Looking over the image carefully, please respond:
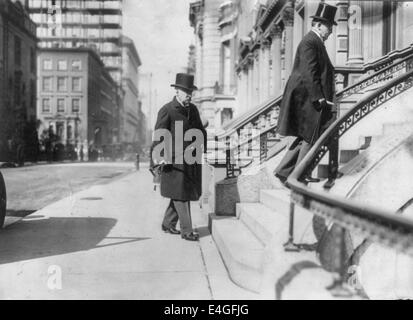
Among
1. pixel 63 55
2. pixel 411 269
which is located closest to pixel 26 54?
pixel 63 55

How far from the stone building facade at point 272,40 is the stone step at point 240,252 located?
17.3ft

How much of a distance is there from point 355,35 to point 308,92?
20.4 feet

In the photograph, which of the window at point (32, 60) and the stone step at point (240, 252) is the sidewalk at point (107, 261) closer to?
the stone step at point (240, 252)

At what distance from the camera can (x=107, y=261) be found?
17.1 ft

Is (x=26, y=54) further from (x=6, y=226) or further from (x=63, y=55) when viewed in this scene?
(x=6, y=226)

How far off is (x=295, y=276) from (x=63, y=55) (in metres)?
71.1

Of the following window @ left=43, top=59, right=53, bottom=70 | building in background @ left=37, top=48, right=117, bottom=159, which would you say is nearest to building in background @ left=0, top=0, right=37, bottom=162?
building in background @ left=37, top=48, right=117, bottom=159

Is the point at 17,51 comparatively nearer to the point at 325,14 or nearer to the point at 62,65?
the point at 62,65

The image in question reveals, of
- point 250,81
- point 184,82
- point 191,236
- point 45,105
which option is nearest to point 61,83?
point 45,105

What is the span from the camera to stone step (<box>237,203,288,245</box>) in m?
5.11

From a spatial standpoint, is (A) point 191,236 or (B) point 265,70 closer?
(A) point 191,236

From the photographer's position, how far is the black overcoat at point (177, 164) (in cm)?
639

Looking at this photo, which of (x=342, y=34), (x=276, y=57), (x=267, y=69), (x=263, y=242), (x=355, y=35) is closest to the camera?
(x=263, y=242)

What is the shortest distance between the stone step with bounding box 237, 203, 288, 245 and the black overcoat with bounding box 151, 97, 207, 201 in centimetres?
75
